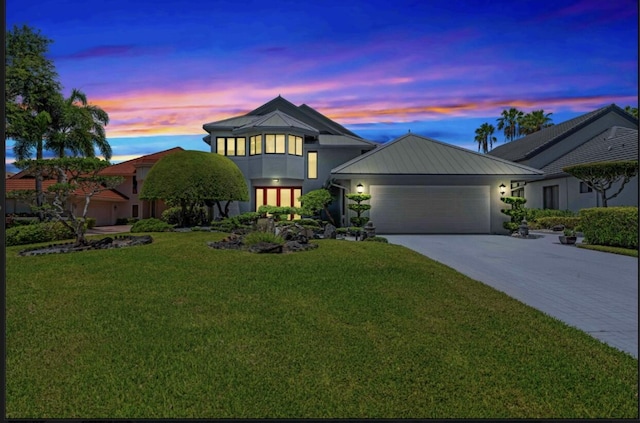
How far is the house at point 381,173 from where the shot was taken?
54.5 feet

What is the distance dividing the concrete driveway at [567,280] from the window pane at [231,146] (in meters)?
12.5

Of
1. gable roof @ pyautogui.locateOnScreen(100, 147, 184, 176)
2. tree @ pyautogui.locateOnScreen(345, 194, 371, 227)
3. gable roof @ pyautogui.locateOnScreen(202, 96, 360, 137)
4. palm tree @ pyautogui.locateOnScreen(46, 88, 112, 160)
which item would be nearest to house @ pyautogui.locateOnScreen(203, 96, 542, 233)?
gable roof @ pyautogui.locateOnScreen(202, 96, 360, 137)

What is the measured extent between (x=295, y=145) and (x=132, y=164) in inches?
624

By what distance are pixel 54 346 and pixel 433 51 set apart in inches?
189

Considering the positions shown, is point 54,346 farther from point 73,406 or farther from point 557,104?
point 557,104

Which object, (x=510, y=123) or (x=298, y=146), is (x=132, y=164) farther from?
(x=510, y=123)

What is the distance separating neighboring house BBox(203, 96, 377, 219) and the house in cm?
5

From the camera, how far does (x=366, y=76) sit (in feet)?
13.1

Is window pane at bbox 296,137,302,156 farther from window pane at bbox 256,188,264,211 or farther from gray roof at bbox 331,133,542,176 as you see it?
gray roof at bbox 331,133,542,176

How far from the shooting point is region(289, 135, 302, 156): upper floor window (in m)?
19.5

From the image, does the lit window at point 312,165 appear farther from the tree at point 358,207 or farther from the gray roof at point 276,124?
the tree at point 358,207

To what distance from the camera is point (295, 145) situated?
19.8 m

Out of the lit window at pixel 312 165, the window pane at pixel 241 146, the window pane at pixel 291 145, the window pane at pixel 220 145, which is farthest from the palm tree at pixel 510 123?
the window pane at pixel 220 145

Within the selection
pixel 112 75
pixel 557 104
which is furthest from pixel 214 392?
pixel 557 104
